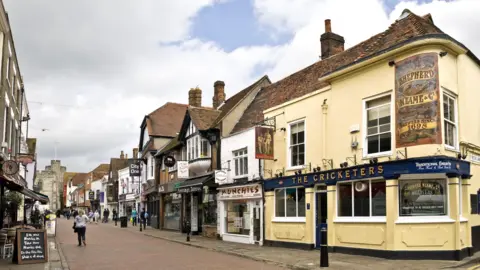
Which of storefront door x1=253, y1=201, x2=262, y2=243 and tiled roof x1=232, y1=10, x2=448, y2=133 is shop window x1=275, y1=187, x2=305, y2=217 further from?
tiled roof x1=232, y1=10, x2=448, y2=133

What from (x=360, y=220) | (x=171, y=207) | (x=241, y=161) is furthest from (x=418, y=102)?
(x=171, y=207)

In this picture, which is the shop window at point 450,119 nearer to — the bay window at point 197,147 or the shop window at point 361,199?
the shop window at point 361,199

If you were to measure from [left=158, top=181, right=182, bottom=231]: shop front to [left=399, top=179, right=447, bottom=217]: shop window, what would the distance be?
20.1 metres

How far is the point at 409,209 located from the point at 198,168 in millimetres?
15602

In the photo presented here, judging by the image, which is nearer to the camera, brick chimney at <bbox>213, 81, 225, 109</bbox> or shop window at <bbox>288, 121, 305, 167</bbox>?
shop window at <bbox>288, 121, 305, 167</bbox>

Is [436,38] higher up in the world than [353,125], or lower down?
higher up

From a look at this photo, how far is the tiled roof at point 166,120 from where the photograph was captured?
42469 millimetres

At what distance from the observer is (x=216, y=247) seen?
21219 mm

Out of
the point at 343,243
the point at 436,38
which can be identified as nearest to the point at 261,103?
the point at 343,243

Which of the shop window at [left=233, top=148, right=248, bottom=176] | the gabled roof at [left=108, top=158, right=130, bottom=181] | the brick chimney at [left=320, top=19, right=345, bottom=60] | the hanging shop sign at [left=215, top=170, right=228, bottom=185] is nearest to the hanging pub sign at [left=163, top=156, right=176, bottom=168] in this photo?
the hanging shop sign at [left=215, top=170, right=228, bottom=185]

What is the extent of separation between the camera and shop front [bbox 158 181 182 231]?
112 ft

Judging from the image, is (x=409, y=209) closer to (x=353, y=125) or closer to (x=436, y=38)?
(x=353, y=125)

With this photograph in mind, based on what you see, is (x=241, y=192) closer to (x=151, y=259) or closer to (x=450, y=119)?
(x=151, y=259)

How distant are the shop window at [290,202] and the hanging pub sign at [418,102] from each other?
5.81 metres
